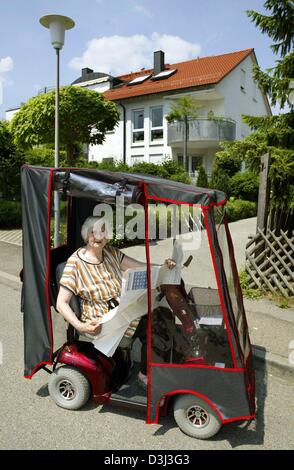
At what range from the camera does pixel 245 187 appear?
21.1m

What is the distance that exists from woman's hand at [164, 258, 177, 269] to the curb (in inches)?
71.7

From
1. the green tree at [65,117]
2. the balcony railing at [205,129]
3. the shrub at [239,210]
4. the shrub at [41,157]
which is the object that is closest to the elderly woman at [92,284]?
the green tree at [65,117]

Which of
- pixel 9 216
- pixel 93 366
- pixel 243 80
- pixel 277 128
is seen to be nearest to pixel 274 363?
pixel 93 366

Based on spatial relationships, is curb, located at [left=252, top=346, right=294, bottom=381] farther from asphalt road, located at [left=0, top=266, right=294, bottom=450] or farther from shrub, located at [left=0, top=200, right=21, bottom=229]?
shrub, located at [left=0, top=200, right=21, bottom=229]

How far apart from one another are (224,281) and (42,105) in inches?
440

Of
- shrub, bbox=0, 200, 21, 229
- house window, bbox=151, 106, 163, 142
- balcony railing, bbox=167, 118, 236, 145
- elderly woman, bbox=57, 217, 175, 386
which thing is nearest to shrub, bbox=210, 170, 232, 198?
balcony railing, bbox=167, 118, 236, 145

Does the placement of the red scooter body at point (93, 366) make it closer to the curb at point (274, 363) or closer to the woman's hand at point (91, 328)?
the woman's hand at point (91, 328)

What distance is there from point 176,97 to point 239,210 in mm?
12709

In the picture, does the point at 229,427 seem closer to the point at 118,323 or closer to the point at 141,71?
the point at 118,323

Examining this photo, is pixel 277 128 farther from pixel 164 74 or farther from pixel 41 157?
pixel 164 74

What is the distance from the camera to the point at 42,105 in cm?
1249

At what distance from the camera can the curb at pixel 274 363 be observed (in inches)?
160

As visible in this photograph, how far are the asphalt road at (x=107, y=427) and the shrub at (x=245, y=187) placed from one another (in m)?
18.1

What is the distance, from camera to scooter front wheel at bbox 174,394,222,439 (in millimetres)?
2941
